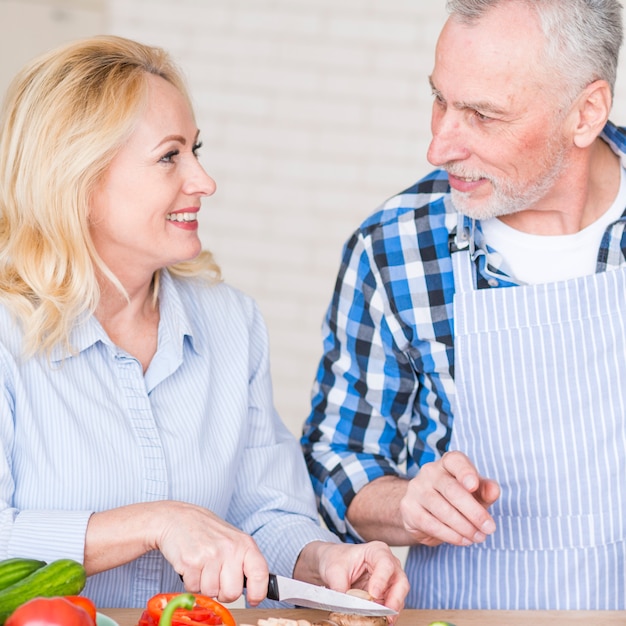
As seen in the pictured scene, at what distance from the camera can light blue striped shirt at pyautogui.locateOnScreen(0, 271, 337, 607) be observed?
1701 millimetres

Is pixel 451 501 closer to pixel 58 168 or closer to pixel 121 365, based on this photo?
pixel 121 365

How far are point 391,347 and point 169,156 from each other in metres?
0.59

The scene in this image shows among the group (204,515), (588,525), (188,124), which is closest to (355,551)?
(204,515)

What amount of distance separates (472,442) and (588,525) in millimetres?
263

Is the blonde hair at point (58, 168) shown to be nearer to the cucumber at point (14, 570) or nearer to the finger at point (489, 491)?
the cucumber at point (14, 570)

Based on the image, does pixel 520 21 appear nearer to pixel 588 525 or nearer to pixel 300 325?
pixel 588 525

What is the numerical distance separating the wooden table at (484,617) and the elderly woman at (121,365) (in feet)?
0.17

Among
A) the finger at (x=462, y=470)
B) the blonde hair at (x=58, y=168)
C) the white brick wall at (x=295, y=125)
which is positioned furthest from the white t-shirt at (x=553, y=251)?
the white brick wall at (x=295, y=125)

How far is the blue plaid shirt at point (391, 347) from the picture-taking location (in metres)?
1.99

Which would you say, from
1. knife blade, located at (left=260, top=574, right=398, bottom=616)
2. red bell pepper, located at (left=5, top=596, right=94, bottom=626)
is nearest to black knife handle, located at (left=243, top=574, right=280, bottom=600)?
knife blade, located at (left=260, top=574, right=398, bottom=616)

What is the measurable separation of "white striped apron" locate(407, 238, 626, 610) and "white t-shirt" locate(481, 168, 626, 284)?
0.25ft

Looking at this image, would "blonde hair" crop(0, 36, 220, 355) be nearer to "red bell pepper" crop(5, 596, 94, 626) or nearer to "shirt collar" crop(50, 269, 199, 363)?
"shirt collar" crop(50, 269, 199, 363)

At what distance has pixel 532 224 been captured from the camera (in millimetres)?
2016

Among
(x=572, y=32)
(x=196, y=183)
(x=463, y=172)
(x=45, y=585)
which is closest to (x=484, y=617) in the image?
(x=45, y=585)
